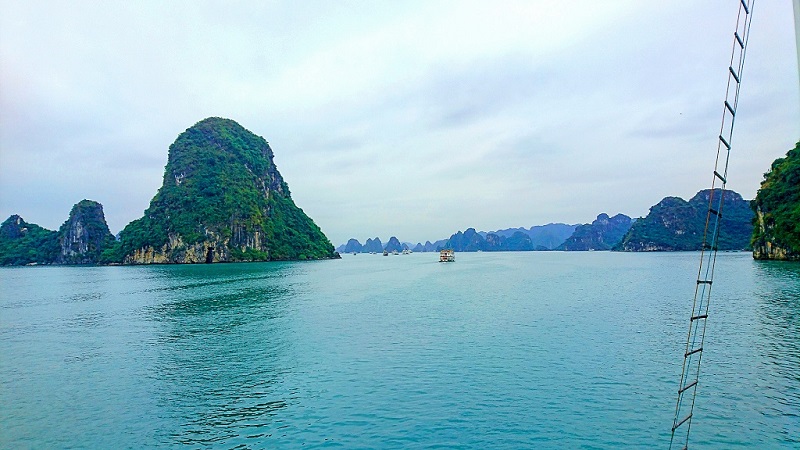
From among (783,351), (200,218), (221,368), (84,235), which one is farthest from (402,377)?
(84,235)

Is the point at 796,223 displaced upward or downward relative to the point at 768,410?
upward

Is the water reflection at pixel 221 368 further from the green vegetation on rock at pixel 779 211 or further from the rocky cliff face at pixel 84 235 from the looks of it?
the rocky cliff face at pixel 84 235

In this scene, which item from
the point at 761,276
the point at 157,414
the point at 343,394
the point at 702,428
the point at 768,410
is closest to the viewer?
the point at 702,428

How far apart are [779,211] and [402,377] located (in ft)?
400

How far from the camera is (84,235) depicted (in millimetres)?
193875

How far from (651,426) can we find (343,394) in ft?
41.0

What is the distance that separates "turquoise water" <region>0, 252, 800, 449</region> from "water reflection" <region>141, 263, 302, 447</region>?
141mm

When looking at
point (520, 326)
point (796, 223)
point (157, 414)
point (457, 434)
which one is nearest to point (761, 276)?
point (796, 223)

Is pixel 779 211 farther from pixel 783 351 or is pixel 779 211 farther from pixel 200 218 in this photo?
pixel 200 218

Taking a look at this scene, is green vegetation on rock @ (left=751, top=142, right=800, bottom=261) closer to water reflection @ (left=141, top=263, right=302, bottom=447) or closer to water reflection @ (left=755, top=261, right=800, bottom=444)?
water reflection @ (left=755, top=261, right=800, bottom=444)

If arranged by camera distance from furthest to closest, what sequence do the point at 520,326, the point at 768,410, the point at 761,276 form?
the point at 761,276 < the point at 520,326 < the point at 768,410

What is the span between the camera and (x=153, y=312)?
1970 inches

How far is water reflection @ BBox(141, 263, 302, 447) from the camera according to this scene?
17672 millimetres

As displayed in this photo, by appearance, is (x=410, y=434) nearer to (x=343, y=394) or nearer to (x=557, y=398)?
(x=343, y=394)
